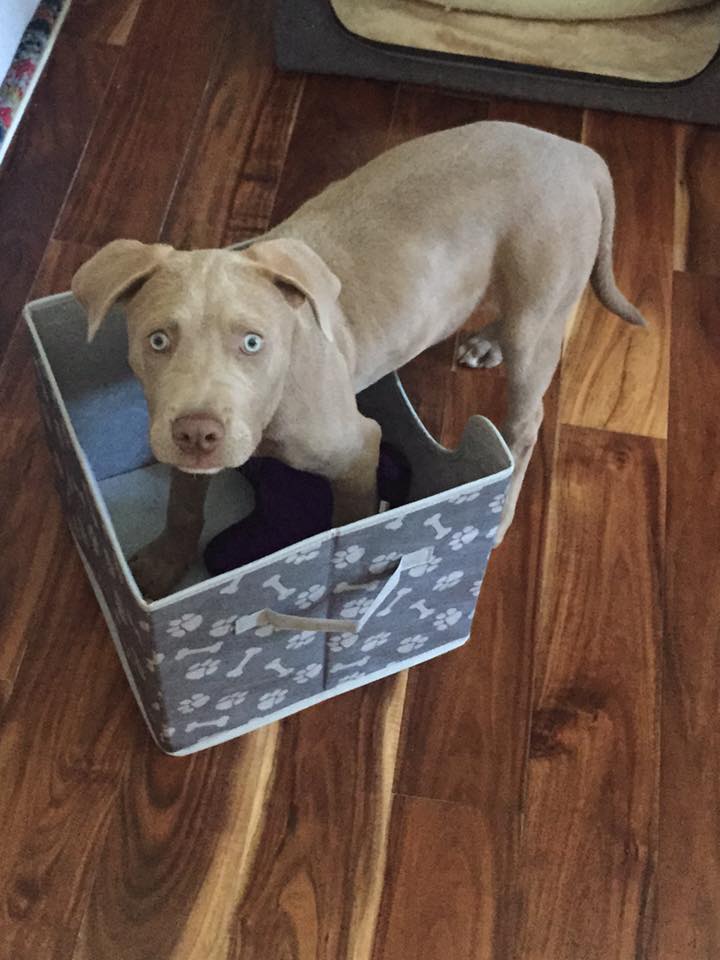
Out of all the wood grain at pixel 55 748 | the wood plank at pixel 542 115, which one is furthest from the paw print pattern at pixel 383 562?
the wood plank at pixel 542 115

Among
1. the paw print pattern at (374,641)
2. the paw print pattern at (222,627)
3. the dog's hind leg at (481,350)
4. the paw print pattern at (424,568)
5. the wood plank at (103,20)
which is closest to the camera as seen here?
the paw print pattern at (222,627)

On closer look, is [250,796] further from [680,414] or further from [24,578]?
[680,414]

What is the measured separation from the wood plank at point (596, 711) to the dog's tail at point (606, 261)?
0.22m

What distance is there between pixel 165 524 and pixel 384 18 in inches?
41.8

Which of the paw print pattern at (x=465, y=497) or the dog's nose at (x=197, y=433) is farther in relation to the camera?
the paw print pattern at (x=465, y=497)

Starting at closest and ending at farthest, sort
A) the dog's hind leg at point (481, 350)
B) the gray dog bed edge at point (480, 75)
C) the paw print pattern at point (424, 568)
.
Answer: the paw print pattern at point (424, 568) → the dog's hind leg at point (481, 350) → the gray dog bed edge at point (480, 75)

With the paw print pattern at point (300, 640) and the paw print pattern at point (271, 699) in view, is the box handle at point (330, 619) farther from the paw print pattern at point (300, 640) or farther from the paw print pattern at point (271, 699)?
the paw print pattern at point (271, 699)

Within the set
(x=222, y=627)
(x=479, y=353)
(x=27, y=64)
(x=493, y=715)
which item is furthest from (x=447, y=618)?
(x=27, y=64)

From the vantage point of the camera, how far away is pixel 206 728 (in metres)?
1.31

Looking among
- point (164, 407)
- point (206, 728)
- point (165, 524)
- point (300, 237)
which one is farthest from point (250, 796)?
point (300, 237)

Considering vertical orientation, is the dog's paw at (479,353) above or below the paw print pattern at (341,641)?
below

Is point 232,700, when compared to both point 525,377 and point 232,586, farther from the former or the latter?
point 525,377

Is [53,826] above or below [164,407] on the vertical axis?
below

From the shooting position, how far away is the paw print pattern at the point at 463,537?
1.17 m
